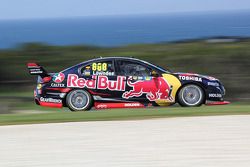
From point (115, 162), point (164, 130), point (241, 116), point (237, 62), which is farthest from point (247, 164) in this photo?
point (237, 62)

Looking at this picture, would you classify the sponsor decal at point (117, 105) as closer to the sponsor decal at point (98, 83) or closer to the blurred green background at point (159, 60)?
the sponsor decal at point (98, 83)

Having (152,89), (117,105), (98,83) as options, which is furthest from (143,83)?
(98,83)

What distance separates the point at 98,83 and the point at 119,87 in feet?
1.60

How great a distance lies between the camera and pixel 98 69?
1327 centimetres

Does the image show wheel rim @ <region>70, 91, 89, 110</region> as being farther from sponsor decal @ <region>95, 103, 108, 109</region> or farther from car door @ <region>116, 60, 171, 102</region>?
car door @ <region>116, 60, 171, 102</region>

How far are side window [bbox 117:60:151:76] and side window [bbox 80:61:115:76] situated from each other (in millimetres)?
211

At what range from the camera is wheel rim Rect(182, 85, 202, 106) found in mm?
13133

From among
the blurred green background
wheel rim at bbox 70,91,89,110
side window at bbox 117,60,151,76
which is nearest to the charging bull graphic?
side window at bbox 117,60,151,76

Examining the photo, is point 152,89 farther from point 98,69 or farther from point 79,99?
point 79,99

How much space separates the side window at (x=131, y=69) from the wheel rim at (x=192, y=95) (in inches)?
37.9

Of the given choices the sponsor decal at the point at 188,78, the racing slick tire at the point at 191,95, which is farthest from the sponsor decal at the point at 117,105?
the sponsor decal at the point at 188,78

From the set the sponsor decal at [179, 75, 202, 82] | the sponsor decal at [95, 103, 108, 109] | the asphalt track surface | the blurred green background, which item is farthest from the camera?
the blurred green background

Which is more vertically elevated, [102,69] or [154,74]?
[102,69]

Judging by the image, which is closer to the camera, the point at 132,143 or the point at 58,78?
the point at 132,143
